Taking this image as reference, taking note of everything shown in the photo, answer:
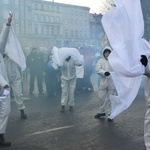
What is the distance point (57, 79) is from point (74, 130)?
567cm

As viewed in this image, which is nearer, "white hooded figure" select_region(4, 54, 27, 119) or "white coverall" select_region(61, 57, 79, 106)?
"white hooded figure" select_region(4, 54, 27, 119)

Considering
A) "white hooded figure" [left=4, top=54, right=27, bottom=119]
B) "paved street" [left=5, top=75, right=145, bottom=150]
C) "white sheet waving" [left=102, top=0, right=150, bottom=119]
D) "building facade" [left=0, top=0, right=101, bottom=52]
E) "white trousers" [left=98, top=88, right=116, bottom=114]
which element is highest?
"building facade" [left=0, top=0, right=101, bottom=52]

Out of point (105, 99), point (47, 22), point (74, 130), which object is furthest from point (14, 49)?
point (47, 22)

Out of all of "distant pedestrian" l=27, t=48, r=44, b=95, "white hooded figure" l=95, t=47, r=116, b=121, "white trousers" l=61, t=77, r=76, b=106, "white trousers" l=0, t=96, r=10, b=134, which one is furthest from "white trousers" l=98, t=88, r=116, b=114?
"distant pedestrian" l=27, t=48, r=44, b=95

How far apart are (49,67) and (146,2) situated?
5989mm

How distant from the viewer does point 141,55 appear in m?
4.18

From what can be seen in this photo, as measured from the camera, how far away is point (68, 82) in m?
9.01

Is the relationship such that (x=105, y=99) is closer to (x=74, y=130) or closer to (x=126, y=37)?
(x=74, y=130)

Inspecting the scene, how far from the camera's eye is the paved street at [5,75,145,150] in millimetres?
5668

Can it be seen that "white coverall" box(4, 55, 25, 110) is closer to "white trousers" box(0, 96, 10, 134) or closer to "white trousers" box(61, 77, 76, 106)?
"white trousers" box(61, 77, 76, 106)

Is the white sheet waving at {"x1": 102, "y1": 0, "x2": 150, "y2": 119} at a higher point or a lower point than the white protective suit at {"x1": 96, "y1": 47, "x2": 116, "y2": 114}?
higher

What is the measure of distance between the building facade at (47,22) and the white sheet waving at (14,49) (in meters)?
1.72

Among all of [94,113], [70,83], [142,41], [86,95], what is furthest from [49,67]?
[142,41]

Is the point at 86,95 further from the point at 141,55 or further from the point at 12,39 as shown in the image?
the point at 141,55
